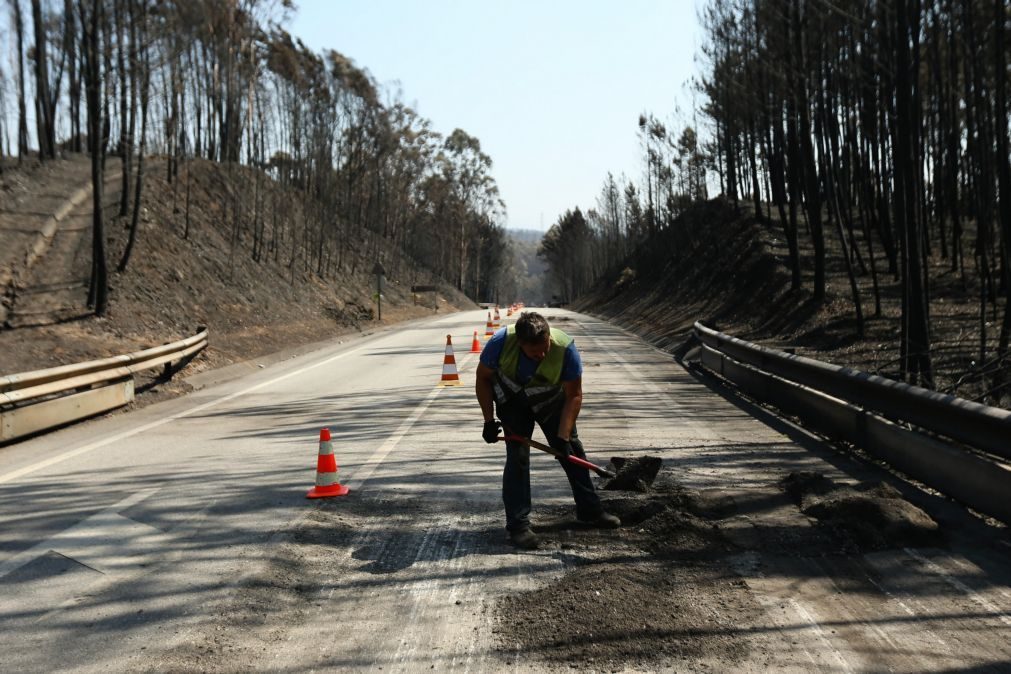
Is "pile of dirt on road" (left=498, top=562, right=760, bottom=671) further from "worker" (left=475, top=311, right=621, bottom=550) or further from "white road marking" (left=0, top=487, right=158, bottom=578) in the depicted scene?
"white road marking" (left=0, top=487, right=158, bottom=578)

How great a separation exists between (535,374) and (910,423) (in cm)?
355

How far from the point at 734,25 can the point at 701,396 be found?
18.7m

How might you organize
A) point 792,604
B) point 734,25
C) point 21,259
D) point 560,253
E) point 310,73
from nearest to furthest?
point 792,604 < point 21,259 < point 734,25 < point 310,73 < point 560,253

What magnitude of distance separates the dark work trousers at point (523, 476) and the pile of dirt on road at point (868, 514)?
1.50 meters

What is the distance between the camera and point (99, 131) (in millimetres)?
20438

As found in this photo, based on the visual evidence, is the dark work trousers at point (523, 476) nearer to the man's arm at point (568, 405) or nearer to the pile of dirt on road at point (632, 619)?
the man's arm at point (568, 405)

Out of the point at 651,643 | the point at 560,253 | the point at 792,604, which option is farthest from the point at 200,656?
the point at 560,253

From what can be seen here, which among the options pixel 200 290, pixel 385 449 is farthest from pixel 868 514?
pixel 200 290

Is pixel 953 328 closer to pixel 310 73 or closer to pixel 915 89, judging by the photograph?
pixel 915 89

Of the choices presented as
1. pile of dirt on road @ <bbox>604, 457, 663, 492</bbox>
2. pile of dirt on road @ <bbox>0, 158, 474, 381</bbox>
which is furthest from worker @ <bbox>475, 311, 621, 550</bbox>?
pile of dirt on road @ <bbox>0, 158, 474, 381</bbox>

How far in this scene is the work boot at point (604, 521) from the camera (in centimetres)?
589

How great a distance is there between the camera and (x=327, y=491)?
6812 millimetres

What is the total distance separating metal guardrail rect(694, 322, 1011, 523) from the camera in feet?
19.4

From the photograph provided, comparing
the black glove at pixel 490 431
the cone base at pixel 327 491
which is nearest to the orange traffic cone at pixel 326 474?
the cone base at pixel 327 491
